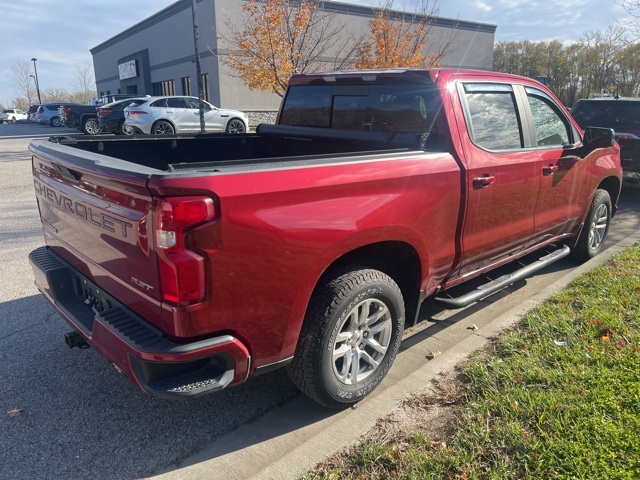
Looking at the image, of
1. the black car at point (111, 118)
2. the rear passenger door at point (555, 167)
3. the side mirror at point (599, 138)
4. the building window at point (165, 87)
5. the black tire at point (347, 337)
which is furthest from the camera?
the building window at point (165, 87)

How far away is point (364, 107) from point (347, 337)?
6.33ft

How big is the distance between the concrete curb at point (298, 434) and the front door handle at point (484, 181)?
119 cm

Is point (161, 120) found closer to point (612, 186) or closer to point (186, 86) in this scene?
point (186, 86)

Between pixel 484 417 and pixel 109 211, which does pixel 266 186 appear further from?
pixel 484 417

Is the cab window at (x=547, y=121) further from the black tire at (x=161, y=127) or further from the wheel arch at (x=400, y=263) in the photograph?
the black tire at (x=161, y=127)

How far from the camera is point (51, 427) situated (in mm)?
2816

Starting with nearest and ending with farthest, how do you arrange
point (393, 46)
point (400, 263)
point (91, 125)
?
point (400, 263)
point (393, 46)
point (91, 125)

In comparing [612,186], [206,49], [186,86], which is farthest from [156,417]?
[186,86]

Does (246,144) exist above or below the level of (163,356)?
above

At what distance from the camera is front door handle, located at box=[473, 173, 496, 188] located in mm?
3420

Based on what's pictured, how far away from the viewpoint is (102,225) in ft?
8.16

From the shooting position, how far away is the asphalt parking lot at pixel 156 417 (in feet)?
8.37

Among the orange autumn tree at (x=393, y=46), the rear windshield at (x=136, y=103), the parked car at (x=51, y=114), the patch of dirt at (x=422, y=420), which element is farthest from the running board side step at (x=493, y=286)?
the parked car at (x=51, y=114)

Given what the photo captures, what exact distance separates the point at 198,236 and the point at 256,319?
0.52 m
